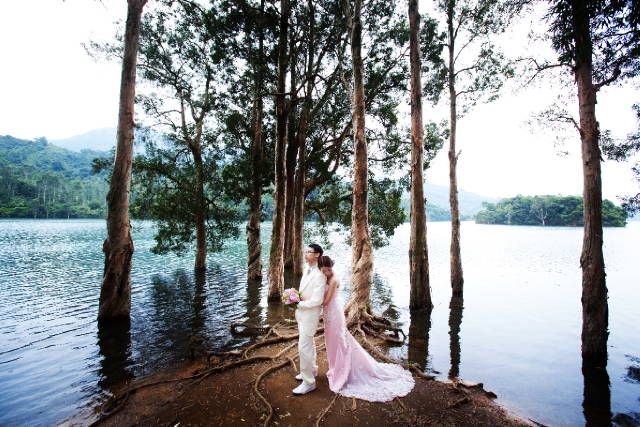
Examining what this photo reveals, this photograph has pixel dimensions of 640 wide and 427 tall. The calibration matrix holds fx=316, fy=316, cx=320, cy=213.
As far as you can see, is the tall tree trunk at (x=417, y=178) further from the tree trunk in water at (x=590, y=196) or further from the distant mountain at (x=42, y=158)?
the distant mountain at (x=42, y=158)

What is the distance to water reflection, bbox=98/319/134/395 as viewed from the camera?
251 inches

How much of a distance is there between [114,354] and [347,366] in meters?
6.24

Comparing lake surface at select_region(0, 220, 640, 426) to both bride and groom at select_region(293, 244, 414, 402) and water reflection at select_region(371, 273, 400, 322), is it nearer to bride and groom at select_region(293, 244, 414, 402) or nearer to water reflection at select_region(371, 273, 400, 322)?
water reflection at select_region(371, 273, 400, 322)

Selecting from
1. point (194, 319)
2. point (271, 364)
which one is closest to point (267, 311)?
point (194, 319)

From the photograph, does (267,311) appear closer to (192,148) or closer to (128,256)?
(128,256)

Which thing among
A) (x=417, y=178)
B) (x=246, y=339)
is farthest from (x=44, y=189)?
(x=417, y=178)

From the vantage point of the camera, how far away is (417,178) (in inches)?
448

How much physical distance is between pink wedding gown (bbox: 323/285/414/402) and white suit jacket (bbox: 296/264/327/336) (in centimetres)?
18

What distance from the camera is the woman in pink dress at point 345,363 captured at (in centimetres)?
480

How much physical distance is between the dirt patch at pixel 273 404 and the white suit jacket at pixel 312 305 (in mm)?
1017

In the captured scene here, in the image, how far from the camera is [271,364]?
240 inches

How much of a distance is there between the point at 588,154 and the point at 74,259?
3127 centimetres

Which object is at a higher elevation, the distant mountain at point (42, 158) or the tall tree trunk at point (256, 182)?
the distant mountain at point (42, 158)

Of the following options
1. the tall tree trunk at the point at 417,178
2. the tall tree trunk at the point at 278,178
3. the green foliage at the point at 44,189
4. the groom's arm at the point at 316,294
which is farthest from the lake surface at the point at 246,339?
the green foliage at the point at 44,189
